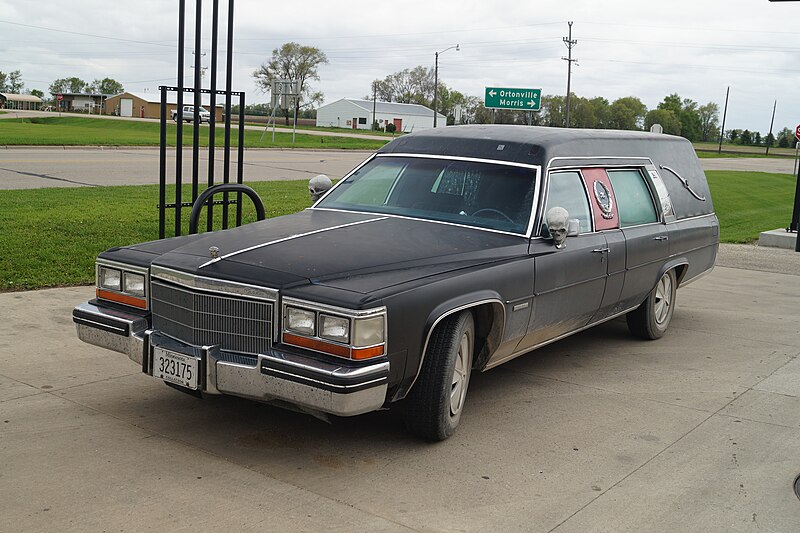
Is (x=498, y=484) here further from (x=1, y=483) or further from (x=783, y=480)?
(x=1, y=483)

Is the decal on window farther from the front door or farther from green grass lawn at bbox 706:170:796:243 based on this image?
green grass lawn at bbox 706:170:796:243

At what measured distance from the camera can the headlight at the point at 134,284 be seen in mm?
5145

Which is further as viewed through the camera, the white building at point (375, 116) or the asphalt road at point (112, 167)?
the white building at point (375, 116)

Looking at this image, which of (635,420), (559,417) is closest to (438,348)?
(559,417)

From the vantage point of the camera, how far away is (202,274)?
471 centimetres

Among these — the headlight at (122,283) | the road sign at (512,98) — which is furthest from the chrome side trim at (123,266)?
the road sign at (512,98)

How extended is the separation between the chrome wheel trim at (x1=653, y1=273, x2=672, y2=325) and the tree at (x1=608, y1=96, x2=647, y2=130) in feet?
208

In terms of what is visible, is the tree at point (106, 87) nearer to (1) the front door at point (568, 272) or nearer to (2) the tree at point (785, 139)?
(2) the tree at point (785, 139)

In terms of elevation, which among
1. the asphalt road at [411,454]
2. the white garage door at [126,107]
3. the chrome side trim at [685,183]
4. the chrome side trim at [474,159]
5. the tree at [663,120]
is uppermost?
the tree at [663,120]

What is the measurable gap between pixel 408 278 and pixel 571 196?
2214 millimetres

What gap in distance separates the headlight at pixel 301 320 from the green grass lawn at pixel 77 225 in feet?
16.1

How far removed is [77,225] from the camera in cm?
1109

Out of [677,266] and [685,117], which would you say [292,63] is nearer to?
[685,117]

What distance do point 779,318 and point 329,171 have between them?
56.6 feet
